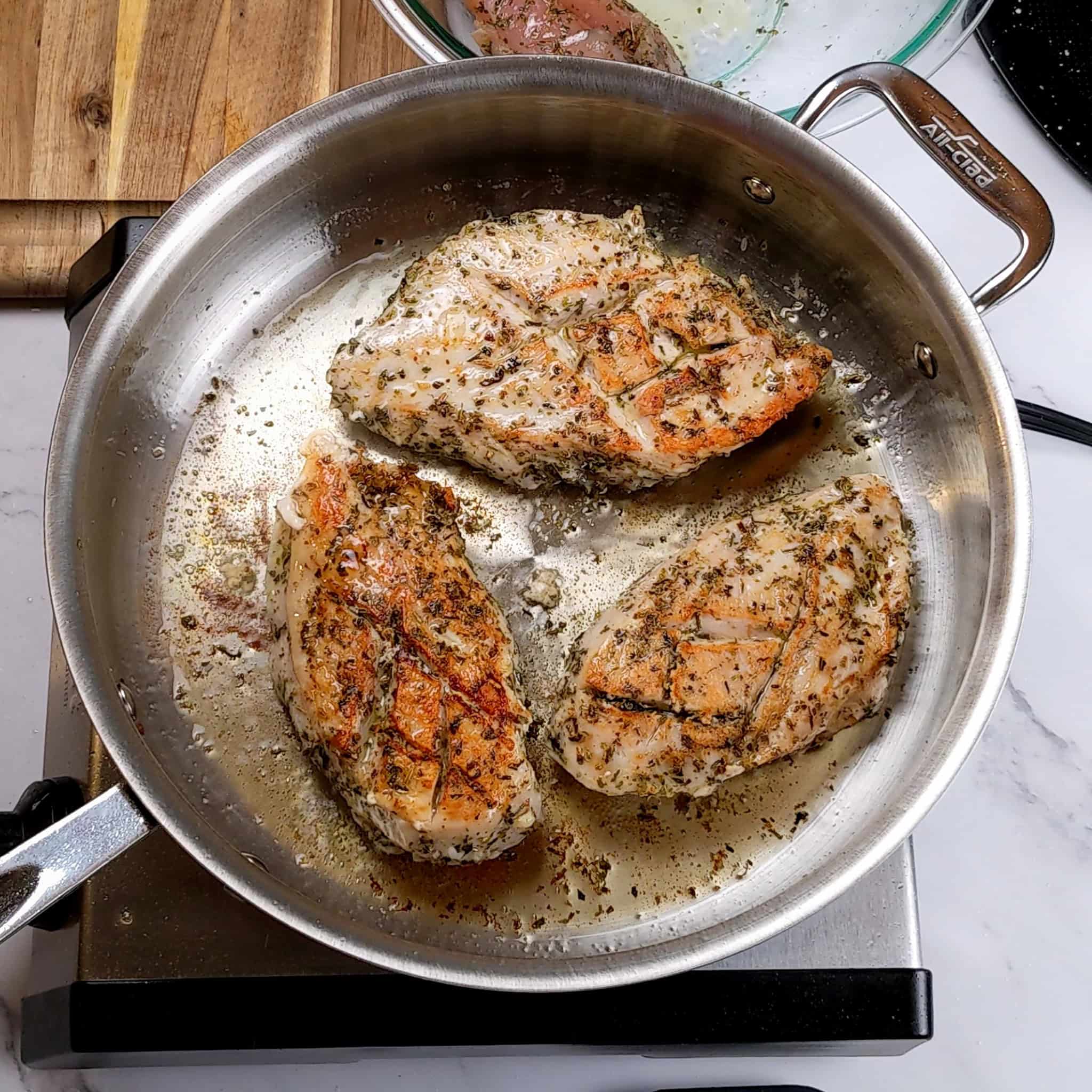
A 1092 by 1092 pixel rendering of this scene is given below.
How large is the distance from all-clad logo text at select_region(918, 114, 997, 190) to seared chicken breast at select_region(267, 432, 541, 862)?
0.94 m

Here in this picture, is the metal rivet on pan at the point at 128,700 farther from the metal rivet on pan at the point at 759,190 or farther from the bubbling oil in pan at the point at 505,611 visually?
the metal rivet on pan at the point at 759,190

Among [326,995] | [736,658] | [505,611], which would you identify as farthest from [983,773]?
[326,995]

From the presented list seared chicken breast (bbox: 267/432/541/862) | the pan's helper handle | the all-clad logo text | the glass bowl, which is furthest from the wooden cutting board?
the all-clad logo text

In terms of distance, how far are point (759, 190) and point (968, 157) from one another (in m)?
0.32

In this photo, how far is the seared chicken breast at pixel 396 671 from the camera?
1460 millimetres

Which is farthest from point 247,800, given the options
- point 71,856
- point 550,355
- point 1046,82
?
point 1046,82

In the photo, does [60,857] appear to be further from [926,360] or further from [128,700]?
[926,360]

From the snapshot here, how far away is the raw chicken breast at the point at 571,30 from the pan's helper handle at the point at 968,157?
0.37m

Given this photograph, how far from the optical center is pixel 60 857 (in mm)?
1247

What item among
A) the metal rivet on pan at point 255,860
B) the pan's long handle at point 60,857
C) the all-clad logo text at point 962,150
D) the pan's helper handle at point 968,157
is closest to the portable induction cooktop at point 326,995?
the metal rivet on pan at point 255,860

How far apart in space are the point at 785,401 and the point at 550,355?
37 cm

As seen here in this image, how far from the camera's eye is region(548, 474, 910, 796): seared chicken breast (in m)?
1.50

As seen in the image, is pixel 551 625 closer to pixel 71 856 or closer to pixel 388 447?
pixel 388 447

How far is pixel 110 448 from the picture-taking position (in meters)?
1.64
